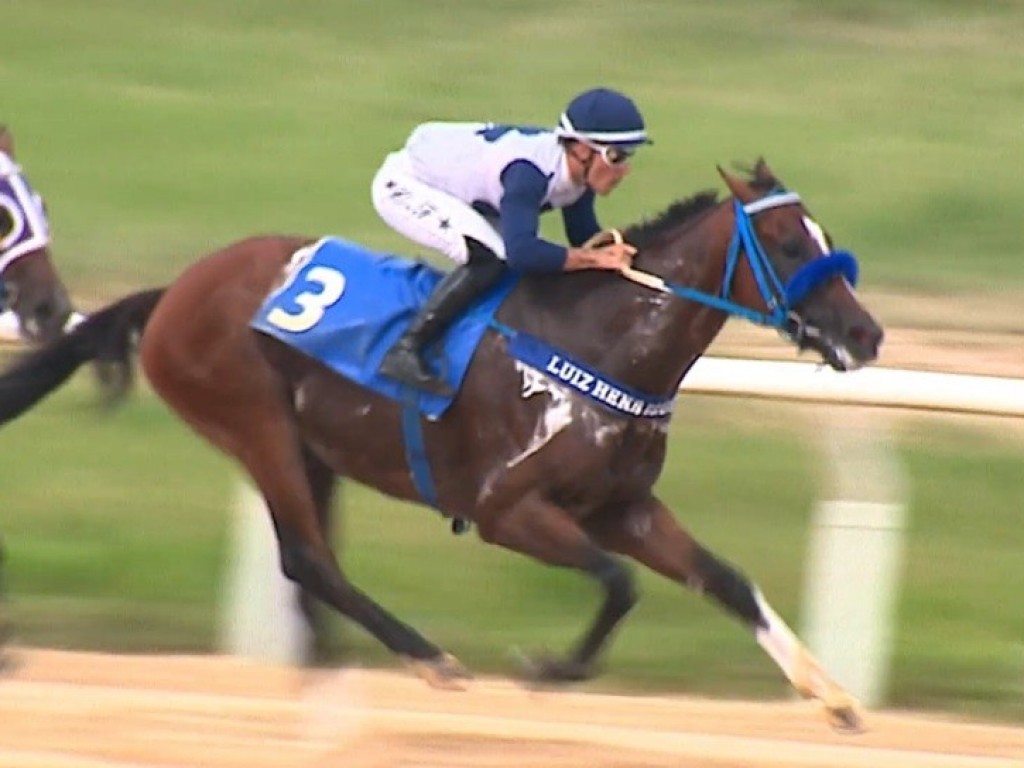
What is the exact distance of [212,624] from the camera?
295 inches

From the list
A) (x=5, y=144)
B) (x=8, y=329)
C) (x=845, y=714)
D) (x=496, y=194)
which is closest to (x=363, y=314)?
(x=496, y=194)

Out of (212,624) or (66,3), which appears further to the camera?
(66,3)

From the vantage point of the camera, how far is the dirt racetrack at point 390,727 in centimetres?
598

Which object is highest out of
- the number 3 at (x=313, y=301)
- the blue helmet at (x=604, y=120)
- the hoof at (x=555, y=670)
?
the blue helmet at (x=604, y=120)

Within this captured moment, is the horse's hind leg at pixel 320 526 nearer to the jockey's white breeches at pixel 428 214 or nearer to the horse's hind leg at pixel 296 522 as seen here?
the horse's hind leg at pixel 296 522

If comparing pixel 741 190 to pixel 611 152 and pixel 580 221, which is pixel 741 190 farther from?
pixel 580 221

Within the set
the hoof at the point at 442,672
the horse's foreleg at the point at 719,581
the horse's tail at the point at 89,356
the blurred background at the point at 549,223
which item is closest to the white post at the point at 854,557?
the blurred background at the point at 549,223

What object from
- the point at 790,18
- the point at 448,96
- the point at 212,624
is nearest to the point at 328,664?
the point at 212,624

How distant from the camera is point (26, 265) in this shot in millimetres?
6328

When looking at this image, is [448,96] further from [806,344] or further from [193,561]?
[806,344]

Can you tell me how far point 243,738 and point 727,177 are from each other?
1766 millimetres

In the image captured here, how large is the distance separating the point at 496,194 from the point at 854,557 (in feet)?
4.51

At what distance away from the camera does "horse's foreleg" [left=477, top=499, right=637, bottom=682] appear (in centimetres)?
578

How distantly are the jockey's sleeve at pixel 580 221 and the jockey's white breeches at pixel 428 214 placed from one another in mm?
213
